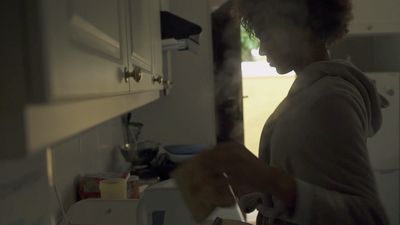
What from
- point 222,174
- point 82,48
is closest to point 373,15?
point 222,174

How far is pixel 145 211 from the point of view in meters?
0.94

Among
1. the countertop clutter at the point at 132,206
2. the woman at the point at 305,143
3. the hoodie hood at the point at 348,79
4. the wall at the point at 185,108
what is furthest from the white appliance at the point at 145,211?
the wall at the point at 185,108

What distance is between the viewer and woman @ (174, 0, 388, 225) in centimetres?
57

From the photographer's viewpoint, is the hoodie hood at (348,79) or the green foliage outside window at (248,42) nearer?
the hoodie hood at (348,79)

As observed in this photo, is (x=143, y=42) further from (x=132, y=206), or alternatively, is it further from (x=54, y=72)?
(x=54, y=72)

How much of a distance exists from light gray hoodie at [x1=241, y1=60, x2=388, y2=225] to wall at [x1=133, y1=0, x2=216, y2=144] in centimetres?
158

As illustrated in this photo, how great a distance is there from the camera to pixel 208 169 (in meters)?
0.56

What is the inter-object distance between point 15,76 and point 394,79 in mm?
2421

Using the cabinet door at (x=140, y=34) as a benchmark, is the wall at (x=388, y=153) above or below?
below

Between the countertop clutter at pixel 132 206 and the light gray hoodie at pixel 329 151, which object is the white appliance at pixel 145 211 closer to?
the countertop clutter at pixel 132 206

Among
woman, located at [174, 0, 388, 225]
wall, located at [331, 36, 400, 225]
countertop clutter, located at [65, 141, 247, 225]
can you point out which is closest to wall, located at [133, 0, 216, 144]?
wall, located at [331, 36, 400, 225]

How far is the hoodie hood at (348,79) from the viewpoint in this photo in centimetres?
72

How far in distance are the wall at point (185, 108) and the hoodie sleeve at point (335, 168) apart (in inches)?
64.5

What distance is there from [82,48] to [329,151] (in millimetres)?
405
